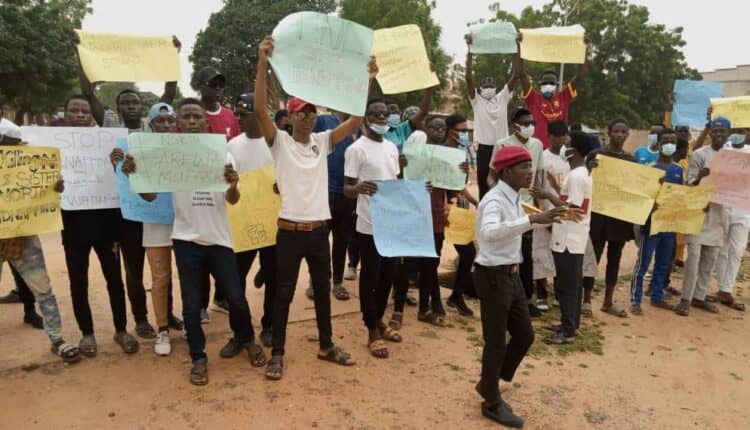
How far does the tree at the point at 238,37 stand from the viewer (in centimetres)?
3381

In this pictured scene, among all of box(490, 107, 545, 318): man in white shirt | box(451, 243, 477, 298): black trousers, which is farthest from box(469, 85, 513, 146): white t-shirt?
box(451, 243, 477, 298): black trousers

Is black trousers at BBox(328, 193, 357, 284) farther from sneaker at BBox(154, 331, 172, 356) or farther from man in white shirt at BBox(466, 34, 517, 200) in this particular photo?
sneaker at BBox(154, 331, 172, 356)

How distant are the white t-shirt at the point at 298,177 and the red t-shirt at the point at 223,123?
1253mm

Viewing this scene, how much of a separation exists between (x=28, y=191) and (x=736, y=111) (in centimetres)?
799

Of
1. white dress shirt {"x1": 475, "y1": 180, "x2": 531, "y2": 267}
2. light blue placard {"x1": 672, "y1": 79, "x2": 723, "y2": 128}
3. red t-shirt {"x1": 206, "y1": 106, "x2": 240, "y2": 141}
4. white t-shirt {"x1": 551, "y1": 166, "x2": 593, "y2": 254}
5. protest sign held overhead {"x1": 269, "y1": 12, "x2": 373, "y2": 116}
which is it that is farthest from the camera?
light blue placard {"x1": 672, "y1": 79, "x2": 723, "y2": 128}

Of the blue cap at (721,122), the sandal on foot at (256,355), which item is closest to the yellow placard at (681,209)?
the blue cap at (721,122)

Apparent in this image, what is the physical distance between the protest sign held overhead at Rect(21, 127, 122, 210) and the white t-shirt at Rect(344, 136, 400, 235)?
1945 mm

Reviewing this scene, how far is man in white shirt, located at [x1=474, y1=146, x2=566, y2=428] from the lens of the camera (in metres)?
3.49

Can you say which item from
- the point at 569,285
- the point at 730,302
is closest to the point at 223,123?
the point at 569,285

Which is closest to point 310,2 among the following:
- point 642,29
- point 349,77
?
point 642,29

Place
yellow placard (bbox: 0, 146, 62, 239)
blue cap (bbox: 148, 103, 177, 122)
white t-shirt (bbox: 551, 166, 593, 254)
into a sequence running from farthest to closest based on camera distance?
white t-shirt (bbox: 551, 166, 593, 254)
blue cap (bbox: 148, 103, 177, 122)
yellow placard (bbox: 0, 146, 62, 239)

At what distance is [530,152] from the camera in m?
5.79

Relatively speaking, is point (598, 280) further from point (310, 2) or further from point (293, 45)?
point (310, 2)

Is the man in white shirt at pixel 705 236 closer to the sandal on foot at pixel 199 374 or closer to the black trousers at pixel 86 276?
the sandal on foot at pixel 199 374
